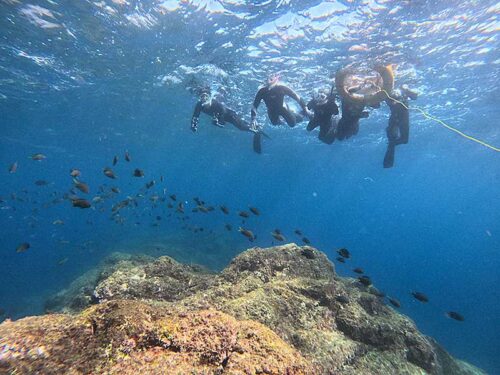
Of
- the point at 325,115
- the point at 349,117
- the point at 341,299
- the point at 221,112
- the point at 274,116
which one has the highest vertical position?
the point at 349,117

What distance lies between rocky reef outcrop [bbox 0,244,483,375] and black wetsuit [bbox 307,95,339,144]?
6.20 m

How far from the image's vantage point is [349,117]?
11.0 metres

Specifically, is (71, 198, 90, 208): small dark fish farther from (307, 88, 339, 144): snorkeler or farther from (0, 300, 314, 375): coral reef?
(307, 88, 339, 144): snorkeler

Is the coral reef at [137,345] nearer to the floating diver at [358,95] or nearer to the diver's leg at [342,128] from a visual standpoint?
the floating diver at [358,95]

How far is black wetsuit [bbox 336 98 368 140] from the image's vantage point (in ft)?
34.2

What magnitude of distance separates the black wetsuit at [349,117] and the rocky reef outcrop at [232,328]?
5.97 meters

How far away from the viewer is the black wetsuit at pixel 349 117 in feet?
34.2

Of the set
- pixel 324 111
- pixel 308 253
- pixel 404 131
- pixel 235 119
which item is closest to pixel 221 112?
pixel 235 119

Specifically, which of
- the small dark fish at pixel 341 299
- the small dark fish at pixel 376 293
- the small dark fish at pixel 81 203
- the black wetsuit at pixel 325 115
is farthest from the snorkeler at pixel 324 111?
the small dark fish at pixel 81 203

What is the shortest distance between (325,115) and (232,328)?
398 inches

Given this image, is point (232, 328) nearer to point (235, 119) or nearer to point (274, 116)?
point (274, 116)

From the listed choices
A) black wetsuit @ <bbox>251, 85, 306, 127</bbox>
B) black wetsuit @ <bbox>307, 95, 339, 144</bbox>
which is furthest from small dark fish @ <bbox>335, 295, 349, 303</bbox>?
black wetsuit @ <bbox>251, 85, 306, 127</bbox>

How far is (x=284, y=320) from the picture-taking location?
4.28 meters

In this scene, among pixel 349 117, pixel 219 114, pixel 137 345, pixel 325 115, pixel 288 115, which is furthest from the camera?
pixel 219 114
